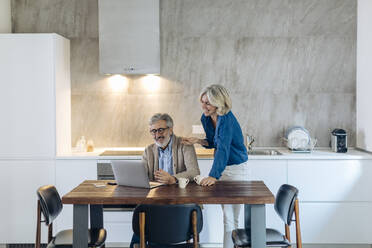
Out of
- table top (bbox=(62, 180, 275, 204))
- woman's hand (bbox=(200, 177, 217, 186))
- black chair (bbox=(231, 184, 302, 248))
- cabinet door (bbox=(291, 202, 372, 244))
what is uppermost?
woman's hand (bbox=(200, 177, 217, 186))

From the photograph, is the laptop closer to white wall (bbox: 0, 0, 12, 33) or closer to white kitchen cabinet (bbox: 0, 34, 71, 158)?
white kitchen cabinet (bbox: 0, 34, 71, 158)

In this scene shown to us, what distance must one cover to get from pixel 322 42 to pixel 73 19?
2627 millimetres

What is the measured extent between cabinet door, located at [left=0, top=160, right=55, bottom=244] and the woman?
1.66 metres

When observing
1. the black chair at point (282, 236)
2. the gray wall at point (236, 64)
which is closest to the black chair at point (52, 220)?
the black chair at point (282, 236)

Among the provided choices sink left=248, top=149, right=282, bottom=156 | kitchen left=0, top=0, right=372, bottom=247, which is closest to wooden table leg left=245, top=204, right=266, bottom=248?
sink left=248, top=149, right=282, bottom=156

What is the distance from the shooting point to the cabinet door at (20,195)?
15.0 ft

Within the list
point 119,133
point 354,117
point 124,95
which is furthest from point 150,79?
point 354,117

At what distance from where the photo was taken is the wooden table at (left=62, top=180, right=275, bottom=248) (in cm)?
301

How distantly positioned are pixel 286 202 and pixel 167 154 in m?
1.01

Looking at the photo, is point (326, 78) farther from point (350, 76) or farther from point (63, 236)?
point (63, 236)

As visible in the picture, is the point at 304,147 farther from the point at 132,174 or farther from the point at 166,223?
the point at 166,223

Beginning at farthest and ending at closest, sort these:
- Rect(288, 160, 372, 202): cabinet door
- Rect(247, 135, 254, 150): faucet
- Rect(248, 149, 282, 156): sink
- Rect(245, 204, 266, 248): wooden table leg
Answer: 1. Rect(247, 135, 254, 150): faucet
2. Rect(248, 149, 282, 156): sink
3. Rect(288, 160, 372, 202): cabinet door
4. Rect(245, 204, 266, 248): wooden table leg

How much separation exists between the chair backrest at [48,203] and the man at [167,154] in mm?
641

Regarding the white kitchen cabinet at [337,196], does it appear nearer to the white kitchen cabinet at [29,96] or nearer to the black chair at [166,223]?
the black chair at [166,223]
